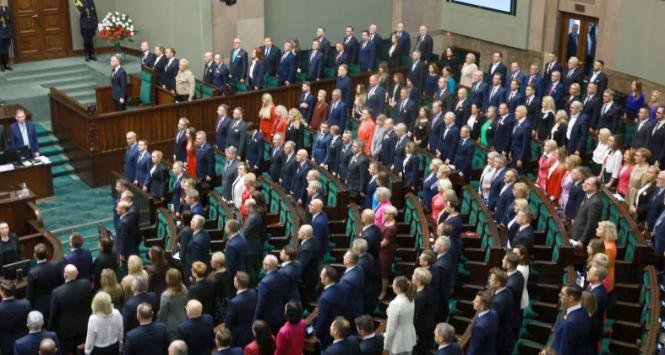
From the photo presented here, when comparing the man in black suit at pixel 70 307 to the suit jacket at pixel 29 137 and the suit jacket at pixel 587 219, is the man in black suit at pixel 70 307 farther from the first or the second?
the suit jacket at pixel 29 137

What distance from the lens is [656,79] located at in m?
16.3

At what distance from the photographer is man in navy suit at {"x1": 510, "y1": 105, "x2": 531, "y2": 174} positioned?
1263 cm

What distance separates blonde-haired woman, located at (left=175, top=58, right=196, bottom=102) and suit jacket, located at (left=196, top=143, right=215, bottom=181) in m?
3.17

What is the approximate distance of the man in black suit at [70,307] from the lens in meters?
8.11

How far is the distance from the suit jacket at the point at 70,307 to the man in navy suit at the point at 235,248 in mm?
1560

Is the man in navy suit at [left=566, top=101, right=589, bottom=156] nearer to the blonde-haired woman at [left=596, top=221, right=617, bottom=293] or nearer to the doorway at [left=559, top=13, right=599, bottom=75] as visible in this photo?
the blonde-haired woman at [left=596, top=221, right=617, bottom=293]

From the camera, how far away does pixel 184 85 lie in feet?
51.1

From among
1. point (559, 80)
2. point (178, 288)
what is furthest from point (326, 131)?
point (178, 288)

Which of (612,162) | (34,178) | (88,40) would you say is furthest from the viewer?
(88,40)

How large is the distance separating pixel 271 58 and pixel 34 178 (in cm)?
541

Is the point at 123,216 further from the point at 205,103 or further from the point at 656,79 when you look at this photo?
the point at 656,79

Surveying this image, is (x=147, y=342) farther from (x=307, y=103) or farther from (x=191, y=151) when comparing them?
(x=307, y=103)

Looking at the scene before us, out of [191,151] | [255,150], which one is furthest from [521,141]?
[191,151]

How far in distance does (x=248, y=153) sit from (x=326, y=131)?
1203mm
